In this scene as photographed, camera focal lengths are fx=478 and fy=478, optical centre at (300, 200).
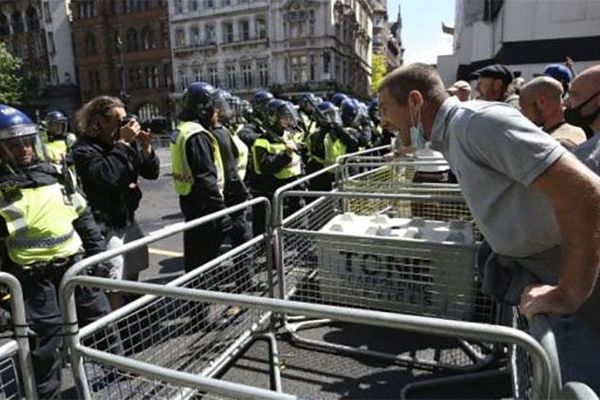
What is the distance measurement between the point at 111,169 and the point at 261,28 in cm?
5224

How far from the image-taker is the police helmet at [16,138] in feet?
8.74

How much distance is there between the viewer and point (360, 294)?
3.54 meters

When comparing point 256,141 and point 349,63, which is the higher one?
point 349,63

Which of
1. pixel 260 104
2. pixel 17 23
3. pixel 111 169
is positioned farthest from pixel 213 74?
pixel 111 169

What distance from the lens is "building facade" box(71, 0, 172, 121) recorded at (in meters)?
57.4

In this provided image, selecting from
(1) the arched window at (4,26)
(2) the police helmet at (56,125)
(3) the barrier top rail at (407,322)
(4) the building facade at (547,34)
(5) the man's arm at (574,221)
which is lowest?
(3) the barrier top rail at (407,322)

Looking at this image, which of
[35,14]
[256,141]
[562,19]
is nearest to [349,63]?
[35,14]

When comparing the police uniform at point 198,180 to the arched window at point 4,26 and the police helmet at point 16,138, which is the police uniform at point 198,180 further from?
the arched window at point 4,26

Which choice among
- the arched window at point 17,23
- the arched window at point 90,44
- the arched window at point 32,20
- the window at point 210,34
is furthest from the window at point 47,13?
the window at point 210,34

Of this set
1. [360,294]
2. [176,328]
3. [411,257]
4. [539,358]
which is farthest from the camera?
[360,294]

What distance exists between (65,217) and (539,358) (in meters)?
2.55

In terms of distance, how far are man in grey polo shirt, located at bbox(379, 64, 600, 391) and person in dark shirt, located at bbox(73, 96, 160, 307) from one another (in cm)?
225

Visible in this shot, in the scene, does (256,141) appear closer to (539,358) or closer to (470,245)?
(470,245)

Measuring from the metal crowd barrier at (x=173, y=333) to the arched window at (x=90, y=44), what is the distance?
65070 mm
